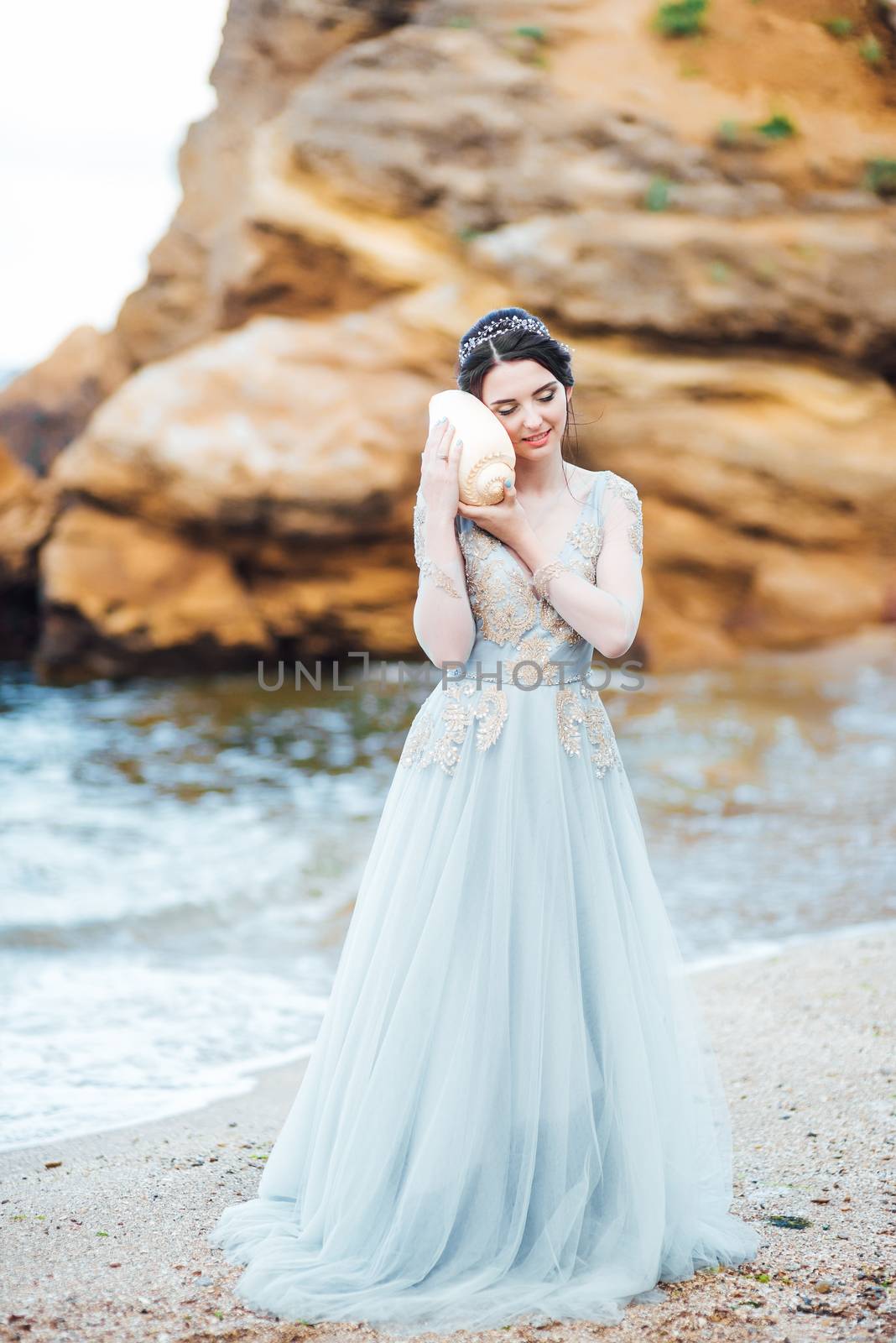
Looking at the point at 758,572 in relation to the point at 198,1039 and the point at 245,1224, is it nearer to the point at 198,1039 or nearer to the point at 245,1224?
the point at 198,1039

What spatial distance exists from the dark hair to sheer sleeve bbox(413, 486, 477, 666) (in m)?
0.33

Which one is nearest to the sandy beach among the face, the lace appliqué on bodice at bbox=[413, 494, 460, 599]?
the lace appliqué on bodice at bbox=[413, 494, 460, 599]

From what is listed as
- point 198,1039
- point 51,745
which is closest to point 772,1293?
point 198,1039

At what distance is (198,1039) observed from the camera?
15.3 feet

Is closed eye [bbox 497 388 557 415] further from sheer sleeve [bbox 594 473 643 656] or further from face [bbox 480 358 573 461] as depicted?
sheer sleeve [bbox 594 473 643 656]

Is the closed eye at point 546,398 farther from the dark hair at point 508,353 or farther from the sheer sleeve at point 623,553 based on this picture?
the sheer sleeve at point 623,553

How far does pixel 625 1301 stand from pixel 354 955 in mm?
909

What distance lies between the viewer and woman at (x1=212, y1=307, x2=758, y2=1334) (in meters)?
2.53

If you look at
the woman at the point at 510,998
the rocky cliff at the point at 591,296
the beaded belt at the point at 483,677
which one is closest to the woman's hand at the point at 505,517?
the woman at the point at 510,998

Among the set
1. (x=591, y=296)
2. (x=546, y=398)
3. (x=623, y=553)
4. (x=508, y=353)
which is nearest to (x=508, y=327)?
(x=508, y=353)

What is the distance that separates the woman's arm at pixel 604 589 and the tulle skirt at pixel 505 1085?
22cm

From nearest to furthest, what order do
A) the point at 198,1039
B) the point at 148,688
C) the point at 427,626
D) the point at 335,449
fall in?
the point at 427,626, the point at 198,1039, the point at 335,449, the point at 148,688

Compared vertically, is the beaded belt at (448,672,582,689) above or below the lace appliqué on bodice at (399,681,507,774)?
above

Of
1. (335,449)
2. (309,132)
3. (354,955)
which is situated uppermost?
(309,132)
